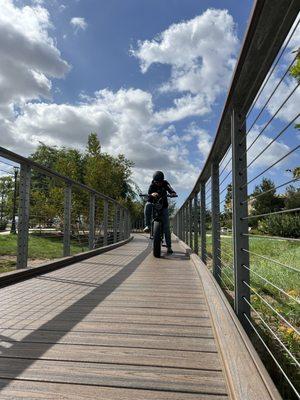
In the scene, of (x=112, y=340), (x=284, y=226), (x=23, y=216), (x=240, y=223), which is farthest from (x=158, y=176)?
(x=284, y=226)

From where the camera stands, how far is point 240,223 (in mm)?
2518

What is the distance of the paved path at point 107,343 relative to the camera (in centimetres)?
160

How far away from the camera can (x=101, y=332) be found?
2303mm

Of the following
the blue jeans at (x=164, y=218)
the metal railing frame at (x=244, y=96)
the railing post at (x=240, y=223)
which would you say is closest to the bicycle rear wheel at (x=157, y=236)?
the blue jeans at (x=164, y=218)

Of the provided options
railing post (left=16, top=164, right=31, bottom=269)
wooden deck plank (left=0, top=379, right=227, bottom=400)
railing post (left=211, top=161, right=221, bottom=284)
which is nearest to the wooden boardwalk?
wooden deck plank (left=0, top=379, right=227, bottom=400)

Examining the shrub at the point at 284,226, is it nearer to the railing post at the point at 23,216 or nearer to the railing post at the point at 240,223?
the railing post at the point at 23,216

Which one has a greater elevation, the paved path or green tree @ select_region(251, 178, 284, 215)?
green tree @ select_region(251, 178, 284, 215)

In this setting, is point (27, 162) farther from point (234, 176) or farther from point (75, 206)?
point (75, 206)

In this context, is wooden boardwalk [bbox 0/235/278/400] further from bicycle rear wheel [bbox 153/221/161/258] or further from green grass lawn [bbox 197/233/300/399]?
bicycle rear wheel [bbox 153/221/161/258]

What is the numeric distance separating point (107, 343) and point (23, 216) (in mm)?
2637

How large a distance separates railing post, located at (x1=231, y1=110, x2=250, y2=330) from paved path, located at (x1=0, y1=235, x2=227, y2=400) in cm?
25

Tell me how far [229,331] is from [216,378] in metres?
0.46

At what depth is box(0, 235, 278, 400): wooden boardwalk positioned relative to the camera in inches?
62.9

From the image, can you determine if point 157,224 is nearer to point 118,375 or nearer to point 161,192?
point 161,192
